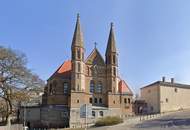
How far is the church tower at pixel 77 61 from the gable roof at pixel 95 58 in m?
4.19

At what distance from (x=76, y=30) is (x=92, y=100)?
16.2 m

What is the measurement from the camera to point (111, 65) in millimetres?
79438

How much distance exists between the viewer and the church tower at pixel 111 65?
7862cm

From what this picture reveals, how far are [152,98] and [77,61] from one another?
76.6ft

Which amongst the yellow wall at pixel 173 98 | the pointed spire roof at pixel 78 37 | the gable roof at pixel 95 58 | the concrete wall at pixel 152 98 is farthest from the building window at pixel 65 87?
the yellow wall at pixel 173 98

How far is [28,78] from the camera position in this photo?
5666 cm

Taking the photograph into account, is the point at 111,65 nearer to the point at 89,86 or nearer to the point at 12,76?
the point at 89,86

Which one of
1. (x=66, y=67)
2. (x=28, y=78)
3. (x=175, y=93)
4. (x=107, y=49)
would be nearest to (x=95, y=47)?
(x=107, y=49)

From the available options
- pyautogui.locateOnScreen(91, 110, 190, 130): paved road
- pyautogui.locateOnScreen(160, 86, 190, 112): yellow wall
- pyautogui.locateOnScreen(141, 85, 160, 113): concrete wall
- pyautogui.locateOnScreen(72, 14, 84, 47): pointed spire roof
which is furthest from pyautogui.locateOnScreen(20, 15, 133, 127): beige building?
pyautogui.locateOnScreen(91, 110, 190, 130): paved road

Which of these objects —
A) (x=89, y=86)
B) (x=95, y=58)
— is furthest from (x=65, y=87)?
(x=95, y=58)

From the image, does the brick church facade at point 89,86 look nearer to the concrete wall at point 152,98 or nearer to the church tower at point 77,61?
the church tower at point 77,61

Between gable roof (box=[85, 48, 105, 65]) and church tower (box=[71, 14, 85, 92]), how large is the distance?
419cm

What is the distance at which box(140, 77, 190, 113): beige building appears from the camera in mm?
82812

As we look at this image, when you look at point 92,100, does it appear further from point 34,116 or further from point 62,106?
point 34,116
